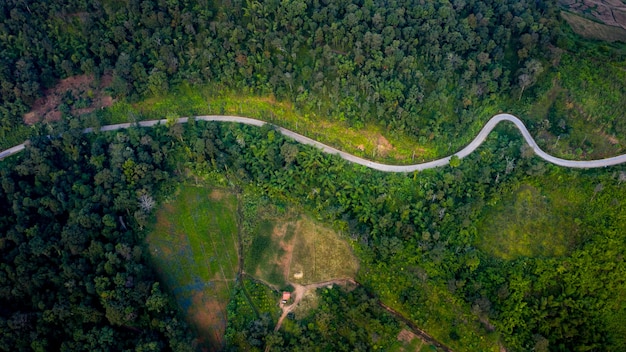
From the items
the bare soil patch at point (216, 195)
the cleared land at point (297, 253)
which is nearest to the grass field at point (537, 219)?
the cleared land at point (297, 253)

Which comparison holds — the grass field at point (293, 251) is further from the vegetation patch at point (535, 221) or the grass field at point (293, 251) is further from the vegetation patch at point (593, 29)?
the vegetation patch at point (593, 29)

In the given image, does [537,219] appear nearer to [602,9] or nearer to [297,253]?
[297,253]

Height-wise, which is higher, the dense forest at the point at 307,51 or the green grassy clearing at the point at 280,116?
the dense forest at the point at 307,51

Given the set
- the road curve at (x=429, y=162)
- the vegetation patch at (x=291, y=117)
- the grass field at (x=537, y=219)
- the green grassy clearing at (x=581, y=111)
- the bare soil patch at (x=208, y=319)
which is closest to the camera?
the bare soil patch at (x=208, y=319)

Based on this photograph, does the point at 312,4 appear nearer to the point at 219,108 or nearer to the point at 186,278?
the point at 219,108

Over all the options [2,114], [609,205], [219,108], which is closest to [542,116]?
[609,205]

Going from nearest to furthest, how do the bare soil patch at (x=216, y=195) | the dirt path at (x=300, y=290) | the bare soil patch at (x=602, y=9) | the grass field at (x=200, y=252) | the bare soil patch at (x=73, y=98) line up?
1. the dirt path at (x=300, y=290)
2. the grass field at (x=200, y=252)
3. the bare soil patch at (x=216, y=195)
4. the bare soil patch at (x=73, y=98)
5. the bare soil patch at (x=602, y=9)

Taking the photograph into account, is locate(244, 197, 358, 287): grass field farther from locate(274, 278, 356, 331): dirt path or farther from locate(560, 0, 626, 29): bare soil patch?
locate(560, 0, 626, 29): bare soil patch

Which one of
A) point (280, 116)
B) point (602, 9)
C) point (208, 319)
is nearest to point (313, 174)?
point (280, 116)
